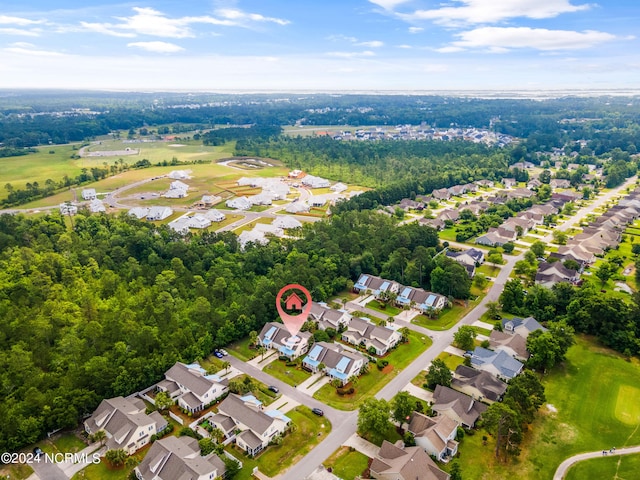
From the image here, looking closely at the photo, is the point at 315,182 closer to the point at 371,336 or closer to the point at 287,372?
the point at 371,336

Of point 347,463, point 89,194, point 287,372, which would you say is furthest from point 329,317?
point 89,194

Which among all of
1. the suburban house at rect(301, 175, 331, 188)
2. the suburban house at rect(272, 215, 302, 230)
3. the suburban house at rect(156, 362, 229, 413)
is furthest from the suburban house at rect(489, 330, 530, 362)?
the suburban house at rect(301, 175, 331, 188)

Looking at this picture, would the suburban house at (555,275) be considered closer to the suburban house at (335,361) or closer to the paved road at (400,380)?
the paved road at (400,380)

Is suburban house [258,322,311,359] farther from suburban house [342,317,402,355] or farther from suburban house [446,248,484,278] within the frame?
suburban house [446,248,484,278]

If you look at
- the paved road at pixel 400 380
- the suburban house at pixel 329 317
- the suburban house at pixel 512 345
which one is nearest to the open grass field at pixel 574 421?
the suburban house at pixel 512 345

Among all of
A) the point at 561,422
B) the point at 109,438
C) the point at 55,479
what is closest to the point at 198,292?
the point at 109,438
